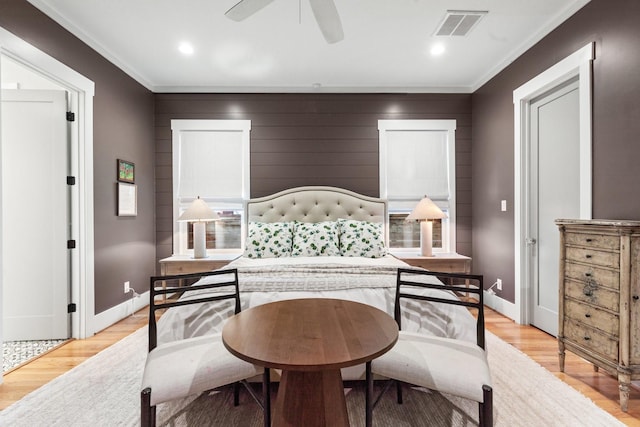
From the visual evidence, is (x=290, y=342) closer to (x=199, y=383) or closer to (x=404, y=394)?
(x=199, y=383)

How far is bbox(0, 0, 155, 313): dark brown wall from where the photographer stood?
108 inches

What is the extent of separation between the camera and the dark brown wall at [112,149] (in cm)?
274

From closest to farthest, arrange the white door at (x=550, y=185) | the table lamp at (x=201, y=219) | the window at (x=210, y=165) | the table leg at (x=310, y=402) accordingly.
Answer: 1. the table leg at (x=310, y=402)
2. the white door at (x=550, y=185)
3. the table lamp at (x=201, y=219)
4. the window at (x=210, y=165)

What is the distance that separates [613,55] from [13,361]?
5.03m

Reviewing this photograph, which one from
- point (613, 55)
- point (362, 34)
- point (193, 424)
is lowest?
point (193, 424)

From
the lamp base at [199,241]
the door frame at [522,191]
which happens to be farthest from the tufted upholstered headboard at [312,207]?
the door frame at [522,191]

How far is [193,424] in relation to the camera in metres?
1.83

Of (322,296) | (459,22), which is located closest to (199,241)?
(322,296)

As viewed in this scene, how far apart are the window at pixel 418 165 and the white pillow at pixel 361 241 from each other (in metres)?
0.83

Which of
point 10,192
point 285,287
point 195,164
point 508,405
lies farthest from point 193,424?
point 195,164

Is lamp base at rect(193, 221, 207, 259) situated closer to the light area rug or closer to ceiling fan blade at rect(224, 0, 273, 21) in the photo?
the light area rug

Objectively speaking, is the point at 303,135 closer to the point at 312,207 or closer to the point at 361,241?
the point at 312,207

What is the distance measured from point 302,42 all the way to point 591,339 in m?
3.32

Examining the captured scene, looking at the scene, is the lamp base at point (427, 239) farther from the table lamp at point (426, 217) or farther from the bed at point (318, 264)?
the bed at point (318, 264)
